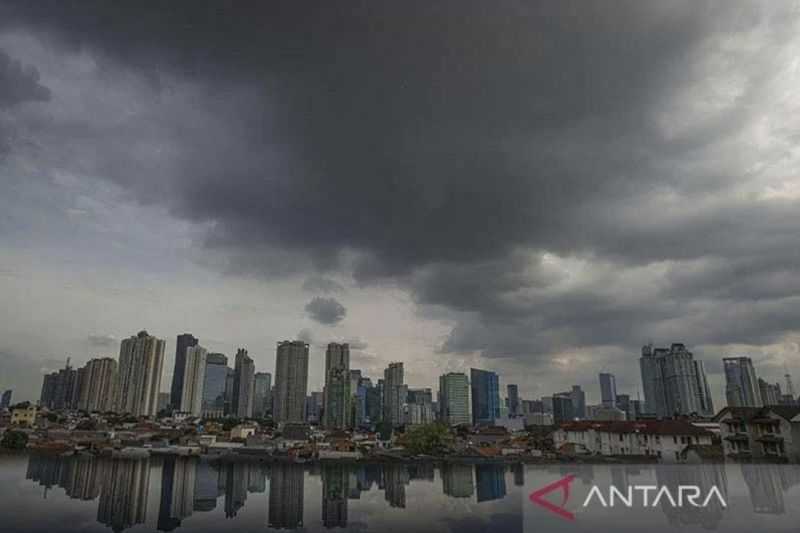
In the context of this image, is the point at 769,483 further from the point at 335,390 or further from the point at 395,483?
the point at 335,390

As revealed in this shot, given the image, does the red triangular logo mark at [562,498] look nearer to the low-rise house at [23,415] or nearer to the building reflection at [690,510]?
the building reflection at [690,510]

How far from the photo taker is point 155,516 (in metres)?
29.8

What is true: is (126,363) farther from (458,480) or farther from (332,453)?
(458,480)

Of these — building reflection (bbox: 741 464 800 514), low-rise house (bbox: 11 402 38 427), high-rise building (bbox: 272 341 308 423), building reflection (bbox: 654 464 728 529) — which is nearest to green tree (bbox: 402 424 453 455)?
building reflection (bbox: 741 464 800 514)

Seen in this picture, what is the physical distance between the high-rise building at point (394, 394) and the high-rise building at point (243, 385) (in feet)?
154

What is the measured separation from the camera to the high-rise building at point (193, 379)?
573 feet

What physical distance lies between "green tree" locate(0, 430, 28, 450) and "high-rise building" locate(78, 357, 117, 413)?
253 ft

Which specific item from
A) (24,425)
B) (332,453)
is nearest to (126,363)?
(24,425)

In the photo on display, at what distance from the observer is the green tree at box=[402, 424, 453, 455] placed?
68938mm

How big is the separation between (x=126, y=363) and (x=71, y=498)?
123080mm

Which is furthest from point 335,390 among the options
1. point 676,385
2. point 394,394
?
point 676,385

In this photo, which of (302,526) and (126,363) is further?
(126,363)

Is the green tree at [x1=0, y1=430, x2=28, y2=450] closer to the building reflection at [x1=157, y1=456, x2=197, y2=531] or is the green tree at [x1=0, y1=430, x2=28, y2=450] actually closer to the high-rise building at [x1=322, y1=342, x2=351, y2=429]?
the building reflection at [x1=157, y1=456, x2=197, y2=531]

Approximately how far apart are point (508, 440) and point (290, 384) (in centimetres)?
8411
